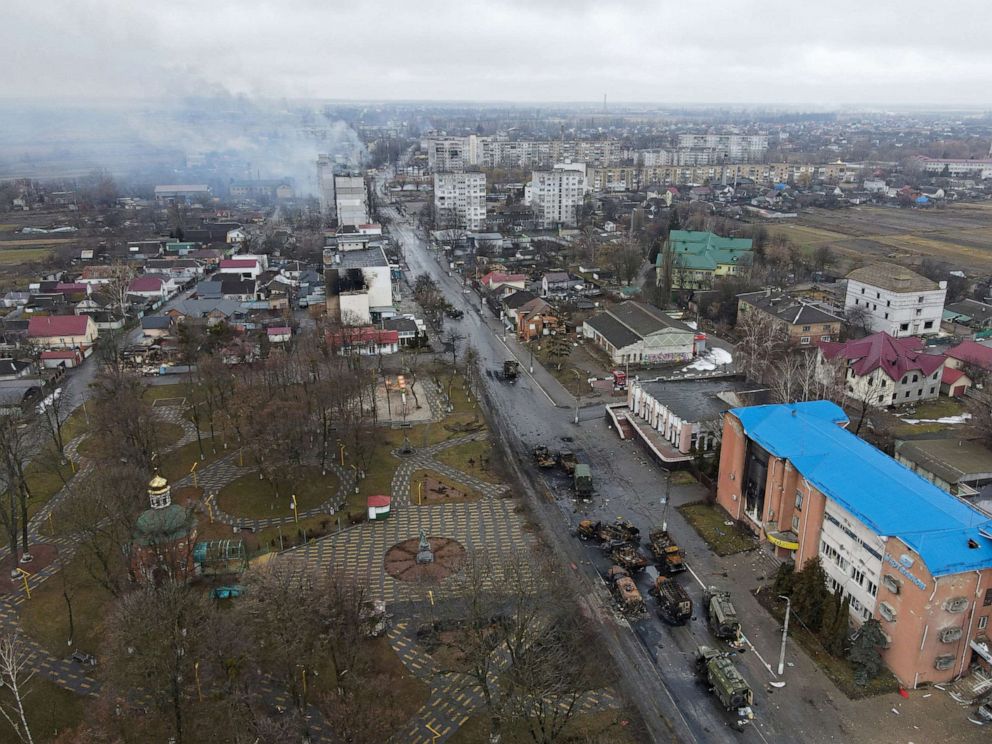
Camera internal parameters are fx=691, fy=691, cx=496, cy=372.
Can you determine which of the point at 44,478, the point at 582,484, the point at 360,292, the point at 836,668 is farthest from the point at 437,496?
the point at 360,292

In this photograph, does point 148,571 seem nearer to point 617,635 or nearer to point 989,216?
point 617,635

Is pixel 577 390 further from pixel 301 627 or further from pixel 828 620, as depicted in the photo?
pixel 301 627

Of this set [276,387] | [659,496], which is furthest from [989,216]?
[276,387]

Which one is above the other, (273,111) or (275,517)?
(273,111)

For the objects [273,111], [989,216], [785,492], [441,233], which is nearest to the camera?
[785,492]

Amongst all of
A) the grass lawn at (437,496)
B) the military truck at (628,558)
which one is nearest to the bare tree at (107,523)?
the grass lawn at (437,496)

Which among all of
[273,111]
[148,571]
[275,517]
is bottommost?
[275,517]

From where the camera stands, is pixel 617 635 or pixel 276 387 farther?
pixel 276 387

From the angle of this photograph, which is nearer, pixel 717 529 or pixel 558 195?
pixel 717 529
